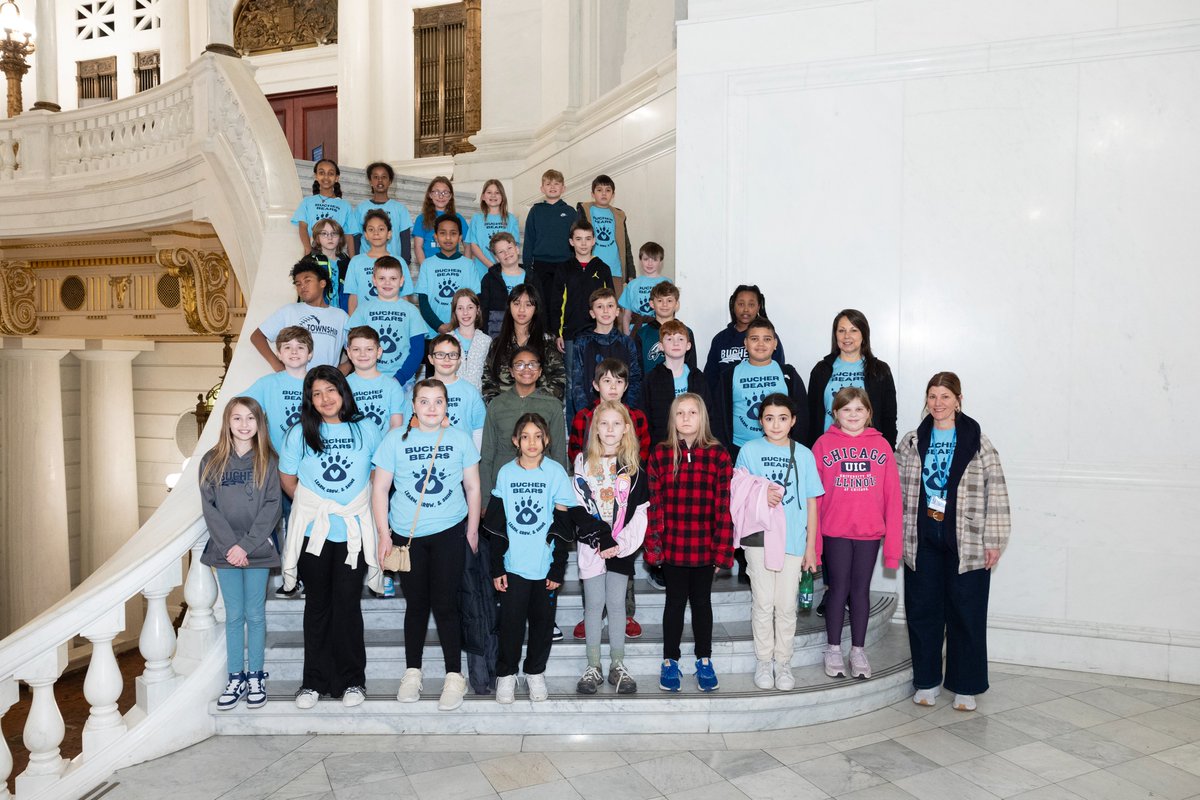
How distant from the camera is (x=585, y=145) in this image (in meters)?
9.61

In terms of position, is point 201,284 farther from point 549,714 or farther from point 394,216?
point 549,714

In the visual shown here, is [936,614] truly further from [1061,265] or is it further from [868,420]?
[1061,265]

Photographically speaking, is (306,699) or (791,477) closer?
(306,699)

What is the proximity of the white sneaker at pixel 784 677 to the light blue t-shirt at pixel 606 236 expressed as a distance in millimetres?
3418

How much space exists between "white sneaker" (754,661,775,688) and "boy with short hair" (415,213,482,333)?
3.11 meters

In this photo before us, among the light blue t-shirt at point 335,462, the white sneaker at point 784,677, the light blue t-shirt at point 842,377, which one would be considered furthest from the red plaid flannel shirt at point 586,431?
the white sneaker at point 784,677

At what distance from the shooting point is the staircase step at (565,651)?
4539mm

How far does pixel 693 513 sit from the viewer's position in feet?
14.1

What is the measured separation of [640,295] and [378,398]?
2212mm

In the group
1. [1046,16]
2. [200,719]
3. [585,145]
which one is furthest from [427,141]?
[200,719]

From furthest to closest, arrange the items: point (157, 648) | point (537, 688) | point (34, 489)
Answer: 1. point (34, 489)
2. point (537, 688)
3. point (157, 648)

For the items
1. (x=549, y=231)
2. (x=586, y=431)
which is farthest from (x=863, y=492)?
(x=549, y=231)

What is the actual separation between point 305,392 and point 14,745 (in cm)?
809

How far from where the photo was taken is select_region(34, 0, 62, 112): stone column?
11.3 meters
